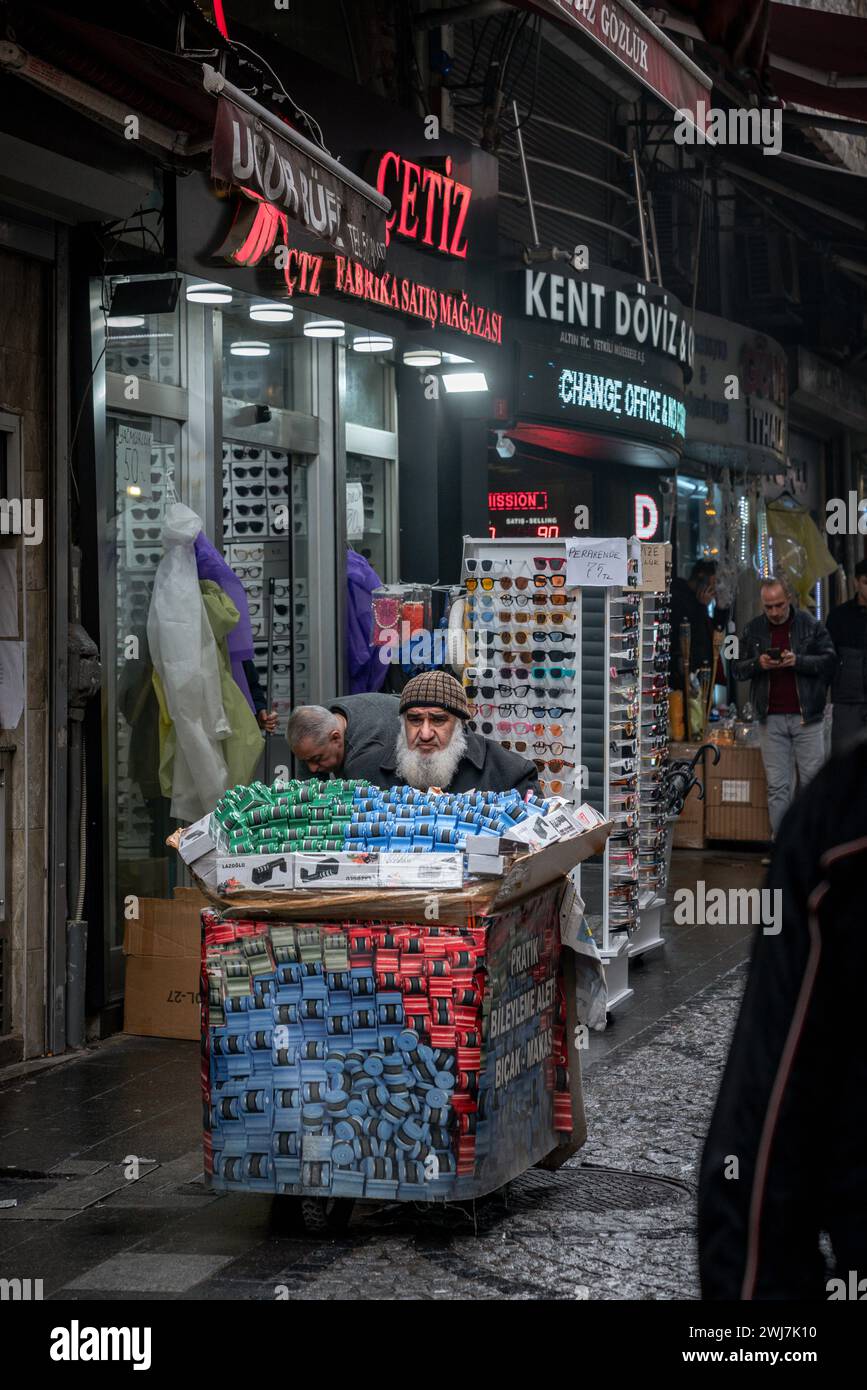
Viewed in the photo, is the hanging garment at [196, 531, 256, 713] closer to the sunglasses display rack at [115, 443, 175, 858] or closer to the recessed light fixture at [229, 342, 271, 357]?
the sunglasses display rack at [115, 443, 175, 858]

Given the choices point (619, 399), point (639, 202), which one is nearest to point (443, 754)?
point (619, 399)

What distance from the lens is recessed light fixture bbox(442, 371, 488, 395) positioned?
12281 mm

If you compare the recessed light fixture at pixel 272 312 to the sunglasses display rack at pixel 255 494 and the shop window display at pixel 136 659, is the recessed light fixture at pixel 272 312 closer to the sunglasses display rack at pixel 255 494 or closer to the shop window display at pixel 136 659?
the sunglasses display rack at pixel 255 494

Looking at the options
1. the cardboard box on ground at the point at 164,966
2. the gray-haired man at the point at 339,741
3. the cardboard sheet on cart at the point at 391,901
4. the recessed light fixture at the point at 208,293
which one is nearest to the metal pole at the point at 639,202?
the recessed light fixture at the point at 208,293

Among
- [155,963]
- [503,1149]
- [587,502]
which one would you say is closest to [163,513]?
[155,963]

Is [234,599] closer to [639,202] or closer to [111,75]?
[111,75]

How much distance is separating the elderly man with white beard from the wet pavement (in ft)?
4.74

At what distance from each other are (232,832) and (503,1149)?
53.5 inches

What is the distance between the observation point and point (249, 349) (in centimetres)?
1070

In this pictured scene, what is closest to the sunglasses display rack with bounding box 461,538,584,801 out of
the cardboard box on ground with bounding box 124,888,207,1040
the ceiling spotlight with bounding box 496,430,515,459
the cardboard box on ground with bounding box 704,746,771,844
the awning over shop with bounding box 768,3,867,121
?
the cardboard box on ground with bounding box 124,888,207,1040

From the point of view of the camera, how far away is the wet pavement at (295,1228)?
16.7ft

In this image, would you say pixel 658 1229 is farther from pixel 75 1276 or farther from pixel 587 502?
pixel 587 502

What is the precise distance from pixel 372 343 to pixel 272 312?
1.46 m

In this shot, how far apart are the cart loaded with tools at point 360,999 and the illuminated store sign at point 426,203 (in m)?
5.83
